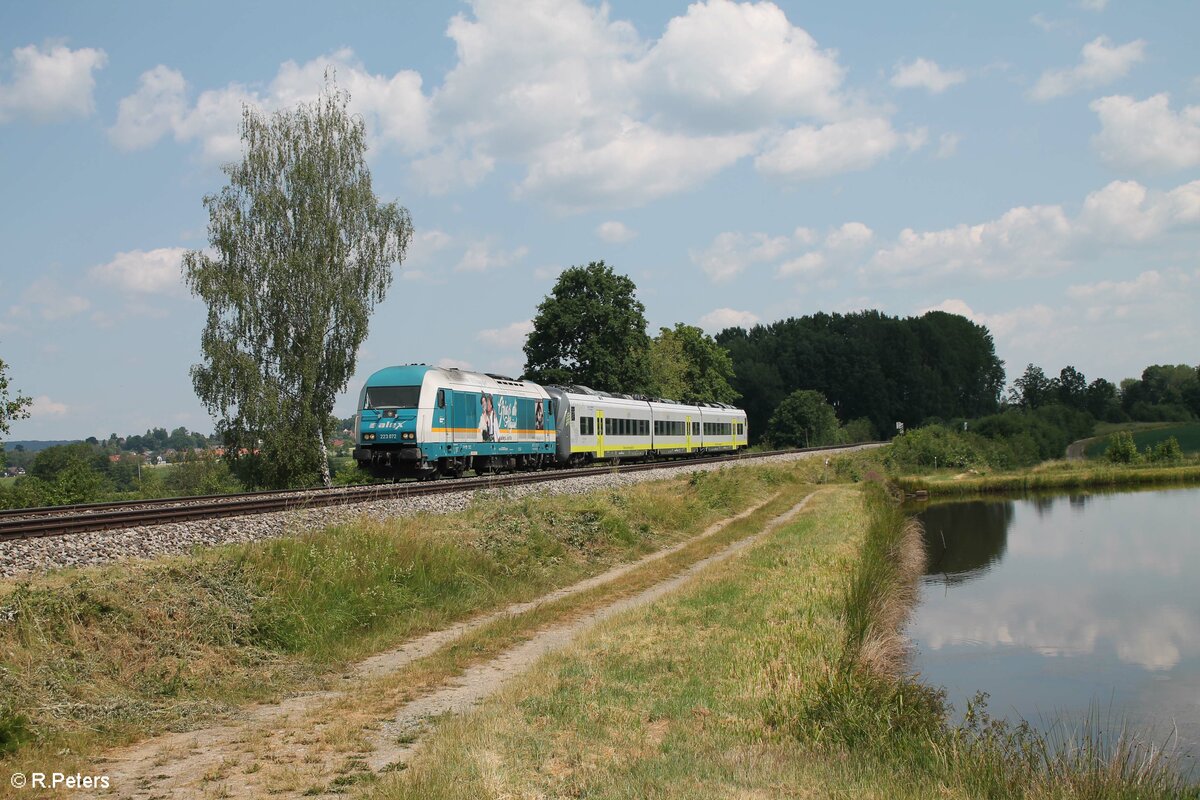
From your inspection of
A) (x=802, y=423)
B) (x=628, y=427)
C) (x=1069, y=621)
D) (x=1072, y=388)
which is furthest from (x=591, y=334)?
(x=1072, y=388)

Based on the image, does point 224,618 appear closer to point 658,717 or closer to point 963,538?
point 658,717

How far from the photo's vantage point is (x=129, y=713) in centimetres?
795

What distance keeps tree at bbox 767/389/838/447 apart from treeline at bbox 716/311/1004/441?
28.4 meters

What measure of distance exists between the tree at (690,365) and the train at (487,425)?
90.5 ft

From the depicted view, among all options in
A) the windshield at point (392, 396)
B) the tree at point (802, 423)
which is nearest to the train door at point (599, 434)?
the windshield at point (392, 396)

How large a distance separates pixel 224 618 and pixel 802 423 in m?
81.5

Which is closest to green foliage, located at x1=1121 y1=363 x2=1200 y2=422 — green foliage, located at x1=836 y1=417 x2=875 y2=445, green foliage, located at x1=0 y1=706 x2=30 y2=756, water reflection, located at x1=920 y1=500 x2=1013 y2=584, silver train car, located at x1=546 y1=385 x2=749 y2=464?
green foliage, located at x1=836 y1=417 x2=875 y2=445

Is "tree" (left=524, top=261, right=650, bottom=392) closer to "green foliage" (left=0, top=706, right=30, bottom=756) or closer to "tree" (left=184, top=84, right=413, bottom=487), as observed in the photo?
"tree" (left=184, top=84, right=413, bottom=487)

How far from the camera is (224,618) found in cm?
1023

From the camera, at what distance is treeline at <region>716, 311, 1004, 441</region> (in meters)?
123

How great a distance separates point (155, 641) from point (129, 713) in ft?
4.96

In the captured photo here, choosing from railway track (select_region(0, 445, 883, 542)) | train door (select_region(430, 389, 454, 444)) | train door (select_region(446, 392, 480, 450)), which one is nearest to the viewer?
railway track (select_region(0, 445, 883, 542))

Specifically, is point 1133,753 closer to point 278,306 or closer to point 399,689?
point 399,689

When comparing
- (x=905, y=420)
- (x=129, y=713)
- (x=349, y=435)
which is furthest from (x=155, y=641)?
(x=905, y=420)
